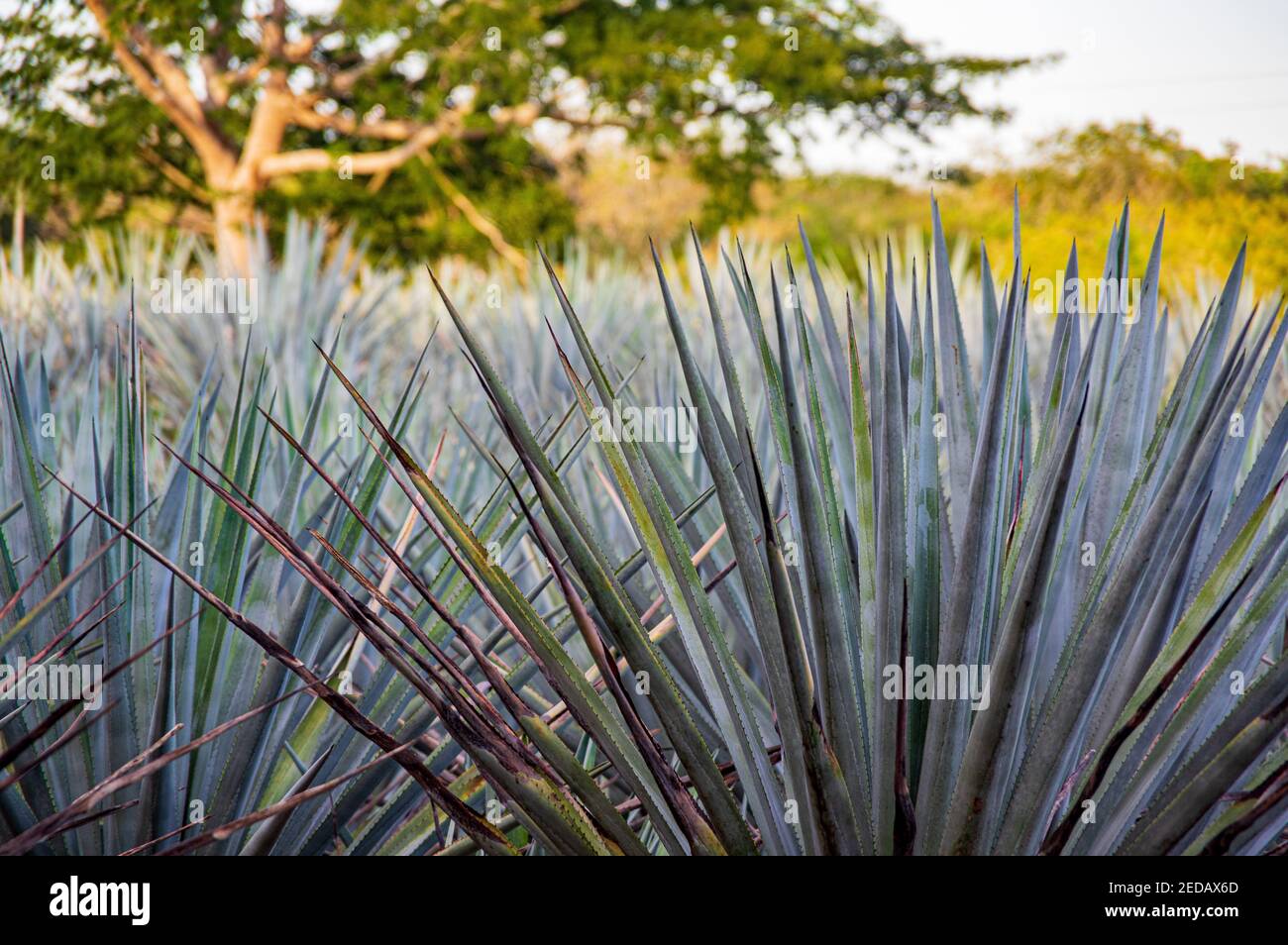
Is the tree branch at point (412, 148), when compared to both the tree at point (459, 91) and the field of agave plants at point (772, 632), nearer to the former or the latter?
the tree at point (459, 91)

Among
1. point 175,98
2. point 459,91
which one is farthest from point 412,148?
point 175,98

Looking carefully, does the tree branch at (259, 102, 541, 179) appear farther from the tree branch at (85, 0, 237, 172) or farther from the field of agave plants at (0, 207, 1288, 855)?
the field of agave plants at (0, 207, 1288, 855)

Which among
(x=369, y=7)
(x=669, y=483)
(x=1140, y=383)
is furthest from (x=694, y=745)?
(x=369, y=7)

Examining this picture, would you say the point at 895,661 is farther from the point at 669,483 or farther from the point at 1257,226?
the point at 1257,226

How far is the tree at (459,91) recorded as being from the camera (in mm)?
13000

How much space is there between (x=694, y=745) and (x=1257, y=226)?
32.5ft

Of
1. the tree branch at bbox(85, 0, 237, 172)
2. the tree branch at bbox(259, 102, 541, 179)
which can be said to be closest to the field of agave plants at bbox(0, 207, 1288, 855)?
the tree branch at bbox(85, 0, 237, 172)

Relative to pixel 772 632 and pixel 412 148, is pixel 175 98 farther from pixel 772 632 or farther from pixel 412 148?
pixel 772 632

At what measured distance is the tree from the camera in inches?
512

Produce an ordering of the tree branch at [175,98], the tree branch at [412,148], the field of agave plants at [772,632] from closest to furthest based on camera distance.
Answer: the field of agave plants at [772,632], the tree branch at [175,98], the tree branch at [412,148]

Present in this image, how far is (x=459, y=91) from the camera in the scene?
47.4 ft

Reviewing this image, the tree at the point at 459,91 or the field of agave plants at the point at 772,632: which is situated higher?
the tree at the point at 459,91

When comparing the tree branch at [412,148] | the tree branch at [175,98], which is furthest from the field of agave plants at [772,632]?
the tree branch at [412,148]

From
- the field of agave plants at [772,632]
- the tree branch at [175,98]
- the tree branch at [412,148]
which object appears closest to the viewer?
the field of agave plants at [772,632]
